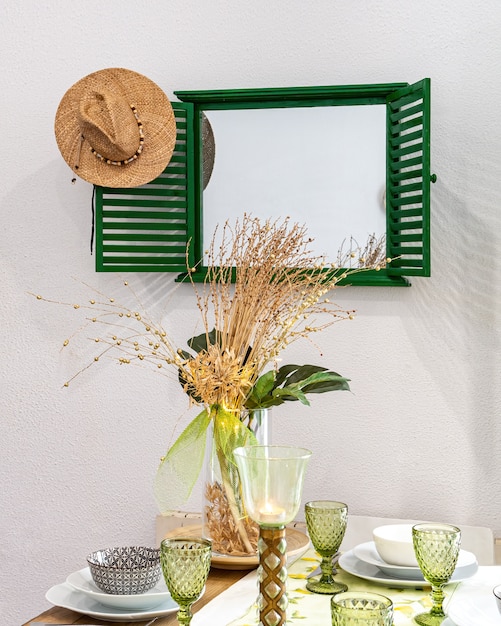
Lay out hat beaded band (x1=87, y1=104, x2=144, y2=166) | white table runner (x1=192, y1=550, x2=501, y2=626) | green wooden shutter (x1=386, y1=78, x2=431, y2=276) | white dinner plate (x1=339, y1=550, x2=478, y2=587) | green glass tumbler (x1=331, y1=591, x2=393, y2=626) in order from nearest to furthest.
A: 1. green glass tumbler (x1=331, y1=591, x2=393, y2=626)
2. white table runner (x1=192, y1=550, x2=501, y2=626)
3. white dinner plate (x1=339, y1=550, x2=478, y2=587)
4. green wooden shutter (x1=386, y1=78, x2=431, y2=276)
5. hat beaded band (x1=87, y1=104, x2=144, y2=166)

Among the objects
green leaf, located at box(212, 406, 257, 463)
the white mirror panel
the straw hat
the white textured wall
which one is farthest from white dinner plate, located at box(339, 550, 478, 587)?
the straw hat

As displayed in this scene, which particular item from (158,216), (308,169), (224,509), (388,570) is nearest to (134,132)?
(158,216)

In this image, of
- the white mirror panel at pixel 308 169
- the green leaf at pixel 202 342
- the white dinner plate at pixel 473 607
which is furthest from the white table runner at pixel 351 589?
the white mirror panel at pixel 308 169

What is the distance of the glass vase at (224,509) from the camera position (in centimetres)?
164

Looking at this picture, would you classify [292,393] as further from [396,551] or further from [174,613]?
[174,613]

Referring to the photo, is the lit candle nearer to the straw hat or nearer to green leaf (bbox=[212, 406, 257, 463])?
green leaf (bbox=[212, 406, 257, 463])

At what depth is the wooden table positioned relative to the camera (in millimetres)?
1397

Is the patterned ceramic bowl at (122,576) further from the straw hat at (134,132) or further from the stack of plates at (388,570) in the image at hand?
the straw hat at (134,132)

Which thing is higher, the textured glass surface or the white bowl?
the textured glass surface

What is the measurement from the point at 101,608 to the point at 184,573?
0.71 feet

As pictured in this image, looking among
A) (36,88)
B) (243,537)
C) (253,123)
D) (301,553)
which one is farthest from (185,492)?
(36,88)

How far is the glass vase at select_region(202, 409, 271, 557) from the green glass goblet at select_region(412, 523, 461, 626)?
0.38 metres

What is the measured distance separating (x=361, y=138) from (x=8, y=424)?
121cm

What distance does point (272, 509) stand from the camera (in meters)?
1.28
